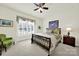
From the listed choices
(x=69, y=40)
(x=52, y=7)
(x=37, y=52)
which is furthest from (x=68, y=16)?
(x=37, y=52)

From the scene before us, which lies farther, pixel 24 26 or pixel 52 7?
pixel 24 26

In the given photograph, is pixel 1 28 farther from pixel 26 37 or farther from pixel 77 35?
pixel 77 35

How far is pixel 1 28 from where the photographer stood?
137 inches

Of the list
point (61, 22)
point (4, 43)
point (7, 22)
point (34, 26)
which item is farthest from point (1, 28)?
point (61, 22)

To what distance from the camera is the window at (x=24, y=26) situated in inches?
214

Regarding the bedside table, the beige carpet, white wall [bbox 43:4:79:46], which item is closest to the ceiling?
white wall [bbox 43:4:79:46]

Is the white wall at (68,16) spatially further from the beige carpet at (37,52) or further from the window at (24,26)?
the window at (24,26)

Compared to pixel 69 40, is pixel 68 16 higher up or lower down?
higher up

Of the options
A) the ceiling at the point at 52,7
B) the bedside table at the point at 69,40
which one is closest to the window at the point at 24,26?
the ceiling at the point at 52,7

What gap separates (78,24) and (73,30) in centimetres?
49

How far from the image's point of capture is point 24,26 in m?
5.80

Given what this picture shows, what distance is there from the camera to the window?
544cm

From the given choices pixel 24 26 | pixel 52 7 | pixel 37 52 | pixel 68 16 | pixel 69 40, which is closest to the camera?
pixel 37 52

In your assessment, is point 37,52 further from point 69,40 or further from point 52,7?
point 52,7
